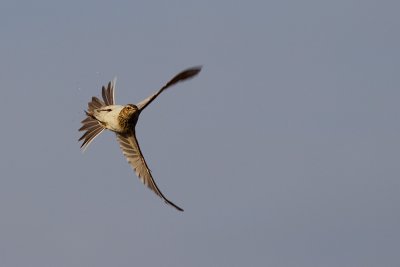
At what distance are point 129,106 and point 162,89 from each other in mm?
2751

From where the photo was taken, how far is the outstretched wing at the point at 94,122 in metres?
22.6

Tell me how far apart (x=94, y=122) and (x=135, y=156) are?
1248 millimetres

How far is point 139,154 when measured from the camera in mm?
22125

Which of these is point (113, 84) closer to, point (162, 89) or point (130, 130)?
point (130, 130)

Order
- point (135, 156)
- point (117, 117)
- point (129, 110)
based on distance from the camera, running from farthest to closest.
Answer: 1. point (135, 156)
2. point (117, 117)
3. point (129, 110)

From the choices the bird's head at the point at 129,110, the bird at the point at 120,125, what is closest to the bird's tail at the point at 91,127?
the bird at the point at 120,125

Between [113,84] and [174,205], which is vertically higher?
[113,84]

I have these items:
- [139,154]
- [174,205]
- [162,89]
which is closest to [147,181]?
[139,154]

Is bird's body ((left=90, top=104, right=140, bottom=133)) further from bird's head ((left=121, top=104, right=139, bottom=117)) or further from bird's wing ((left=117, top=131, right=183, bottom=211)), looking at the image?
bird's wing ((left=117, top=131, right=183, bottom=211))

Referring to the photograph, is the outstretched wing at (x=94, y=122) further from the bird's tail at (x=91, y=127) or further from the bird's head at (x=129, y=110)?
the bird's head at (x=129, y=110)

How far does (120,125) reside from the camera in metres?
21.5

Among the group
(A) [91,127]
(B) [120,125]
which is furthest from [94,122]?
(B) [120,125]

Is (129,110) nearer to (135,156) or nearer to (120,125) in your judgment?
(120,125)

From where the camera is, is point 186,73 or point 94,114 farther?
point 94,114
